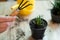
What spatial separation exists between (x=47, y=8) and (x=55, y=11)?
7.1 inches

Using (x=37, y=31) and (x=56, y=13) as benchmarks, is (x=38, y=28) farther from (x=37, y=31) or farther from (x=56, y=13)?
(x=56, y=13)

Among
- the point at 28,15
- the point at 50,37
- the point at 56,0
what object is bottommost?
the point at 50,37

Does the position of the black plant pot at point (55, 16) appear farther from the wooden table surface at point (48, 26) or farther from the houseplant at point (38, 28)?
the houseplant at point (38, 28)

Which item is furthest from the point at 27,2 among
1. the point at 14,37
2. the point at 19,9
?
the point at 14,37

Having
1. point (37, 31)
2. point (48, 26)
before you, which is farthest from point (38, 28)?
point (48, 26)

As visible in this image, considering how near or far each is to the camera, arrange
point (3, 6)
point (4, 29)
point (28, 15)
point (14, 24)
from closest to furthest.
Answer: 1. point (4, 29)
2. point (14, 24)
3. point (28, 15)
4. point (3, 6)

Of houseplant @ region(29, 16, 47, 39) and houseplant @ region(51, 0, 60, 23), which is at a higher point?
houseplant @ region(51, 0, 60, 23)

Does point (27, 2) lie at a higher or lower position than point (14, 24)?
higher

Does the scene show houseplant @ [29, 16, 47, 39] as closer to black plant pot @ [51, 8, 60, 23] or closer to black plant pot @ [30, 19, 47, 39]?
black plant pot @ [30, 19, 47, 39]

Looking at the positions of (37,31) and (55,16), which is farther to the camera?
(55,16)

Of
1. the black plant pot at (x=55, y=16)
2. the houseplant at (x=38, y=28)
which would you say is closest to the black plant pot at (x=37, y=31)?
the houseplant at (x=38, y=28)

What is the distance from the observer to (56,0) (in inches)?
43.9

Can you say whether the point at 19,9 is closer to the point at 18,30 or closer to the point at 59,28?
the point at 18,30

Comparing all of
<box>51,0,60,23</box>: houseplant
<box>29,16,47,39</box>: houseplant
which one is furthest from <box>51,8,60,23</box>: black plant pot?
<box>29,16,47,39</box>: houseplant
